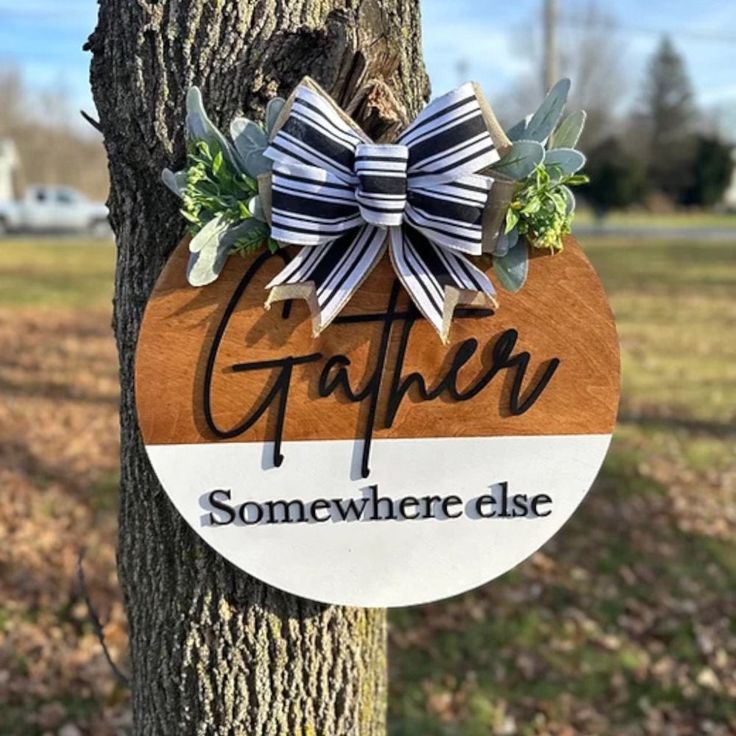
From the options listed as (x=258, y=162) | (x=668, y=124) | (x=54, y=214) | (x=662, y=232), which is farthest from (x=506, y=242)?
(x=668, y=124)

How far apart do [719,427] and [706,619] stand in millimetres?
2907

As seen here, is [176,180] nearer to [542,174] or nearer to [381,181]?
[381,181]

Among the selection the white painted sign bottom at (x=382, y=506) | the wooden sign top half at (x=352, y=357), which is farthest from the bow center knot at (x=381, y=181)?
the white painted sign bottom at (x=382, y=506)

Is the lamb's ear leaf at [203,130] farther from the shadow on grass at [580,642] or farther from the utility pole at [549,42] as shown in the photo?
the utility pole at [549,42]

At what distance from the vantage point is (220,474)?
1303 millimetres

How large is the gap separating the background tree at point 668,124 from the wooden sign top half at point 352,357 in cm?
4445

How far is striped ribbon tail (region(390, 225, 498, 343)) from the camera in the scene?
1.23 metres

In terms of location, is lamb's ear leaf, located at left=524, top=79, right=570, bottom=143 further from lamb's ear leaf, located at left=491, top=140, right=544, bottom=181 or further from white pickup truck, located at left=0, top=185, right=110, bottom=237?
white pickup truck, located at left=0, top=185, right=110, bottom=237

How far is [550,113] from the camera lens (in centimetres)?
121

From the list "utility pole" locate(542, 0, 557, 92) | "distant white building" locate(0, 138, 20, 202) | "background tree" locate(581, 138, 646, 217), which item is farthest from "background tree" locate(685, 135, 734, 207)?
"distant white building" locate(0, 138, 20, 202)

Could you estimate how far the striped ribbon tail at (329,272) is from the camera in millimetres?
1241

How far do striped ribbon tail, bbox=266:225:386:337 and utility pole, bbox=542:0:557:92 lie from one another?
17594 mm

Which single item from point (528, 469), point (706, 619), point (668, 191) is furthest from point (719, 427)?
point (668, 191)

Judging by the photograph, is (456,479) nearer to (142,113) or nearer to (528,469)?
(528,469)
